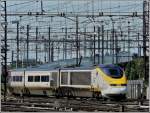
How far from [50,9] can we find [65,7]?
1.06 meters

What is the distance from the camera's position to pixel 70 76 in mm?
24562

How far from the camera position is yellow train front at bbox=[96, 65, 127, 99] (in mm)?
22375

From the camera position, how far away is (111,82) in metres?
22.4

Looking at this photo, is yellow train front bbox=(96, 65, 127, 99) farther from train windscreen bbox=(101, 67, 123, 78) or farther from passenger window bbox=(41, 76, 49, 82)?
passenger window bbox=(41, 76, 49, 82)

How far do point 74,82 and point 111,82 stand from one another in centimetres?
255

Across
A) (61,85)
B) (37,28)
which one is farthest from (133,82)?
(37,28)

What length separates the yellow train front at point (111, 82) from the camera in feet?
73.4

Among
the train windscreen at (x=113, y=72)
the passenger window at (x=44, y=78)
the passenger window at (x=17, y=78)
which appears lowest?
the passenger window at (x=17, y=78)

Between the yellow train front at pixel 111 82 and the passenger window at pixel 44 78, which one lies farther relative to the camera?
the passenger window at pixel 44 78

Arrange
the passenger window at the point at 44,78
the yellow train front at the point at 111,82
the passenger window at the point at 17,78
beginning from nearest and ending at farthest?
the yellow train front at the point at 111,82
the passenger window at the point at 44,78
the passenger window at the point at 17,78

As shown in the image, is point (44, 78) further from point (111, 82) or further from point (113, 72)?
point (111, 82)

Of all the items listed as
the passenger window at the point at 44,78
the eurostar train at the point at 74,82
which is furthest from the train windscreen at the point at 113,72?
the passenger window at the point at 44,78

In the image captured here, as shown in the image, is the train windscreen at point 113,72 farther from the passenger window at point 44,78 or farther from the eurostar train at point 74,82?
the passenger window at point 44,78

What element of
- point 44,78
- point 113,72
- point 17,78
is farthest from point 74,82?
point 17,78
